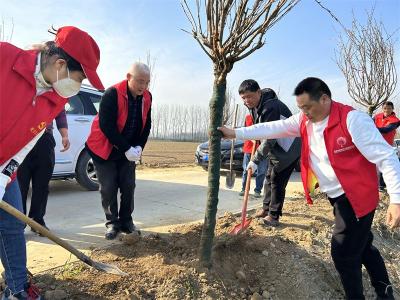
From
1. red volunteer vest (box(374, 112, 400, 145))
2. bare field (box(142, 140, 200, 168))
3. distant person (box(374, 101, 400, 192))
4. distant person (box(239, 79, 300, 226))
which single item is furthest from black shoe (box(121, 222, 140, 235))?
bare field (box(142, 140, 200, 168))

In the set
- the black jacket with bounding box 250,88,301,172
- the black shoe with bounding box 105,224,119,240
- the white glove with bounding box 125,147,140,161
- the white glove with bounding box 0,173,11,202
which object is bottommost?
the black shoe with bounding box 105,224,119,240

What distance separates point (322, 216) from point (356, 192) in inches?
106

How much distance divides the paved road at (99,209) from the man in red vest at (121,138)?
355mm

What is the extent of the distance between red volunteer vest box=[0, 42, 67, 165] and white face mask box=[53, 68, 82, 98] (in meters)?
0.08

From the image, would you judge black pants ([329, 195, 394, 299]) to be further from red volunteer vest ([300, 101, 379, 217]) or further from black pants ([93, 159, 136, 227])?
black pants ([93, 159, 136, 227])

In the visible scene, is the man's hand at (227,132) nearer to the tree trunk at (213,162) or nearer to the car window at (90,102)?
the tree trunk at (213,162)

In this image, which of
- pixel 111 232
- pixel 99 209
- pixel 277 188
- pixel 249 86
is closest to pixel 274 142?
pixel 277 188

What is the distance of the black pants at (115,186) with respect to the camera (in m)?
4.09

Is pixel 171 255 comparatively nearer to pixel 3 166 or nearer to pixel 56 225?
pixel 3 166

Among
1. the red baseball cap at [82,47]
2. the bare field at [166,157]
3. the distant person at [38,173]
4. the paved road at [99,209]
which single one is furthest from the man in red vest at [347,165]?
the bare field at [166,157]

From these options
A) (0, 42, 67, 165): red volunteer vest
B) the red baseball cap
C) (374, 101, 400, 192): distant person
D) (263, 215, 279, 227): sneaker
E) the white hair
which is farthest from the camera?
(374, 101, 400, 192): distant person

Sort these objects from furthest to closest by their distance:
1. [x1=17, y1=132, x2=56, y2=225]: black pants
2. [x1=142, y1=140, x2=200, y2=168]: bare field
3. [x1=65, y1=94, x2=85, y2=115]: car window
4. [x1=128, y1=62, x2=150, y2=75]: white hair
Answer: [x1=142, y1=140, x2=200, y2=168]: bare field, [x1=65, y1=94, x2=85, y2=115]: car window, [x1=17, y1=132, x2=56, y2=225]: black pants, [x1=128, y1=62, x2=150, y2=75]: white hair

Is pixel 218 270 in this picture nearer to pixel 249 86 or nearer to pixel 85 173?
pixel 249 86

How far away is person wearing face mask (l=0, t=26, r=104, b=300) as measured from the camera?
85.9 inches
